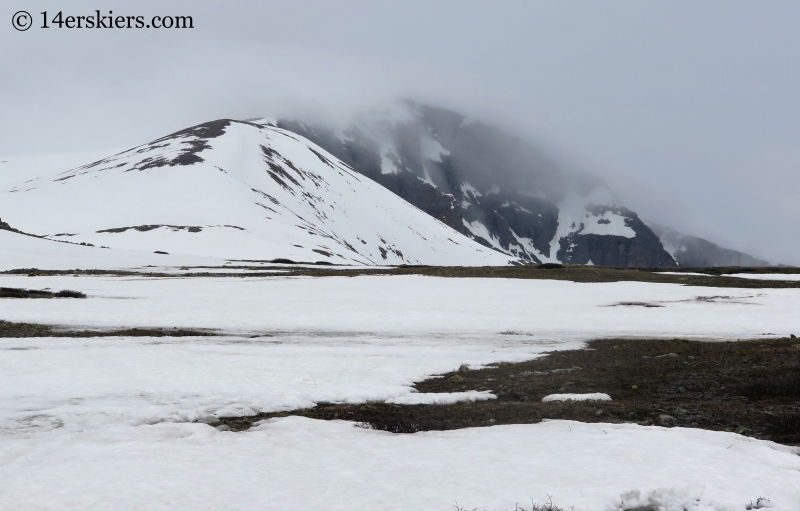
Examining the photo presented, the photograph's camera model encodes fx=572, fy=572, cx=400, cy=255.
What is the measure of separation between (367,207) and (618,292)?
155 m

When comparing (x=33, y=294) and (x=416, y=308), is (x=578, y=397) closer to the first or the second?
(x=416, y=308)

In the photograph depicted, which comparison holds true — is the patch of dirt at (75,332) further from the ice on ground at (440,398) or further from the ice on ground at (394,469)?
the ice on ground at (394,469)

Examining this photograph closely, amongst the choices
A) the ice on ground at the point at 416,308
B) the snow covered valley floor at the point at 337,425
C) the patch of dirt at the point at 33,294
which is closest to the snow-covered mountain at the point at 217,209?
the ice on ground at the point at 416,308

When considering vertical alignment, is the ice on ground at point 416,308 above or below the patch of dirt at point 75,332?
above

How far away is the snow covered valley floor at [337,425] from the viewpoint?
26.6 feet

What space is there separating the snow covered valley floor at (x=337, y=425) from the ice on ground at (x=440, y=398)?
31 centimetres

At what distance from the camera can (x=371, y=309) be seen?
33969 millimetres

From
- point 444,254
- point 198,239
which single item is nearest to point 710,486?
point 198,239

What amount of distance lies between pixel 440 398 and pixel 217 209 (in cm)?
11262

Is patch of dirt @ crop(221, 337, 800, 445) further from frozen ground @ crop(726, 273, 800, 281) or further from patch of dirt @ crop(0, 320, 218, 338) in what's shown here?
frozen ground @ crop(726, 273, 800, 281)

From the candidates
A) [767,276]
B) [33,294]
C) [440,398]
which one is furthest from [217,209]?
[440,398]

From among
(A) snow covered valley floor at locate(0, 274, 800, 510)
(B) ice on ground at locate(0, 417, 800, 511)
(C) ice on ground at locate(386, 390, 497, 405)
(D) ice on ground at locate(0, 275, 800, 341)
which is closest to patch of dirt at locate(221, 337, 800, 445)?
(A) snow covered valley floor at locate(0, 274, 800, 510)

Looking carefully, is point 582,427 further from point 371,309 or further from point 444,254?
point 444,254

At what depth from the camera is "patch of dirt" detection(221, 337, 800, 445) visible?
1216 cm
